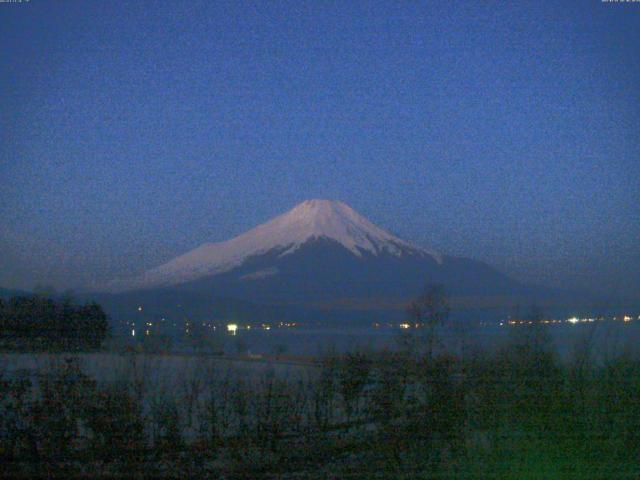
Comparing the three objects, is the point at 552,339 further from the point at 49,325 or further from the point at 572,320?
the point at 49,325

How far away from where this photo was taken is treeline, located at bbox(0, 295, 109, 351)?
9922 mm

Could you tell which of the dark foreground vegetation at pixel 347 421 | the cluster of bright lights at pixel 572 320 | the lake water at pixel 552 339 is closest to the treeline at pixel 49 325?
the dark foreground vegetation at pixel 347 421

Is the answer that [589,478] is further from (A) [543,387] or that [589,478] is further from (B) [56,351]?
(B) [56,351]

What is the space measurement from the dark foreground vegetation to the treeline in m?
1.51

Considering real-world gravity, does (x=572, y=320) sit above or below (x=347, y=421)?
above

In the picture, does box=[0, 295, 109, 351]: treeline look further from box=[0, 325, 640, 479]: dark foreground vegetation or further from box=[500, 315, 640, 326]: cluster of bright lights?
box=[500, 315, 640, 326]: cluster of bright lights

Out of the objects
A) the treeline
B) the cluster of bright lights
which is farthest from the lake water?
the treeline

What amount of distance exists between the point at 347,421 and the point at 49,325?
14.3 ft

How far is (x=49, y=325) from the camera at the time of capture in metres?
10.7

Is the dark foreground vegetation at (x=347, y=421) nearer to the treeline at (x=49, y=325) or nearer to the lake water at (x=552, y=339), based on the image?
the lake water at (x=552, y=339)

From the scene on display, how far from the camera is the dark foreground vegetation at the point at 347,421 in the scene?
6945 mm

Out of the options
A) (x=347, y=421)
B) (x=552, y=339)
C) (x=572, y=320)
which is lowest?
(x=347, y=421)

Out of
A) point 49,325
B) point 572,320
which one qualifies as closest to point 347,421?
point 572,320

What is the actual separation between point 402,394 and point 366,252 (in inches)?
1370
